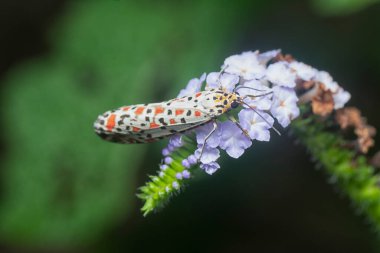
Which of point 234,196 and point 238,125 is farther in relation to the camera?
point 234,196

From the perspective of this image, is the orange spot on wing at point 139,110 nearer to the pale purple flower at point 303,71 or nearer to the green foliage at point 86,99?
the pale purple flower at point 303,71

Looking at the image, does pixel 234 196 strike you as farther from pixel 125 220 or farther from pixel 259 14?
pixel 259 14

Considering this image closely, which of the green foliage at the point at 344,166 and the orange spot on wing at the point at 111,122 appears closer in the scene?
the orange spot on wing at the point at 111,122

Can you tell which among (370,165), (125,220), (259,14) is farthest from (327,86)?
(125,220)

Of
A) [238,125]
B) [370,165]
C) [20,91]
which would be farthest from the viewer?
[20,91]

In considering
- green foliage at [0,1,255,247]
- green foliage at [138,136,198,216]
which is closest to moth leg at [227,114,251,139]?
green foliage at [138,136,198,216]

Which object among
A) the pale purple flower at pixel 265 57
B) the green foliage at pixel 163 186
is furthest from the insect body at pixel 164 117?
the pale purple flower at pixel 265 57

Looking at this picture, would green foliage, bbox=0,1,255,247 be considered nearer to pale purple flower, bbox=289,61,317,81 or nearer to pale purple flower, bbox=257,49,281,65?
pale purple flower, bbox=257,49,281,65
